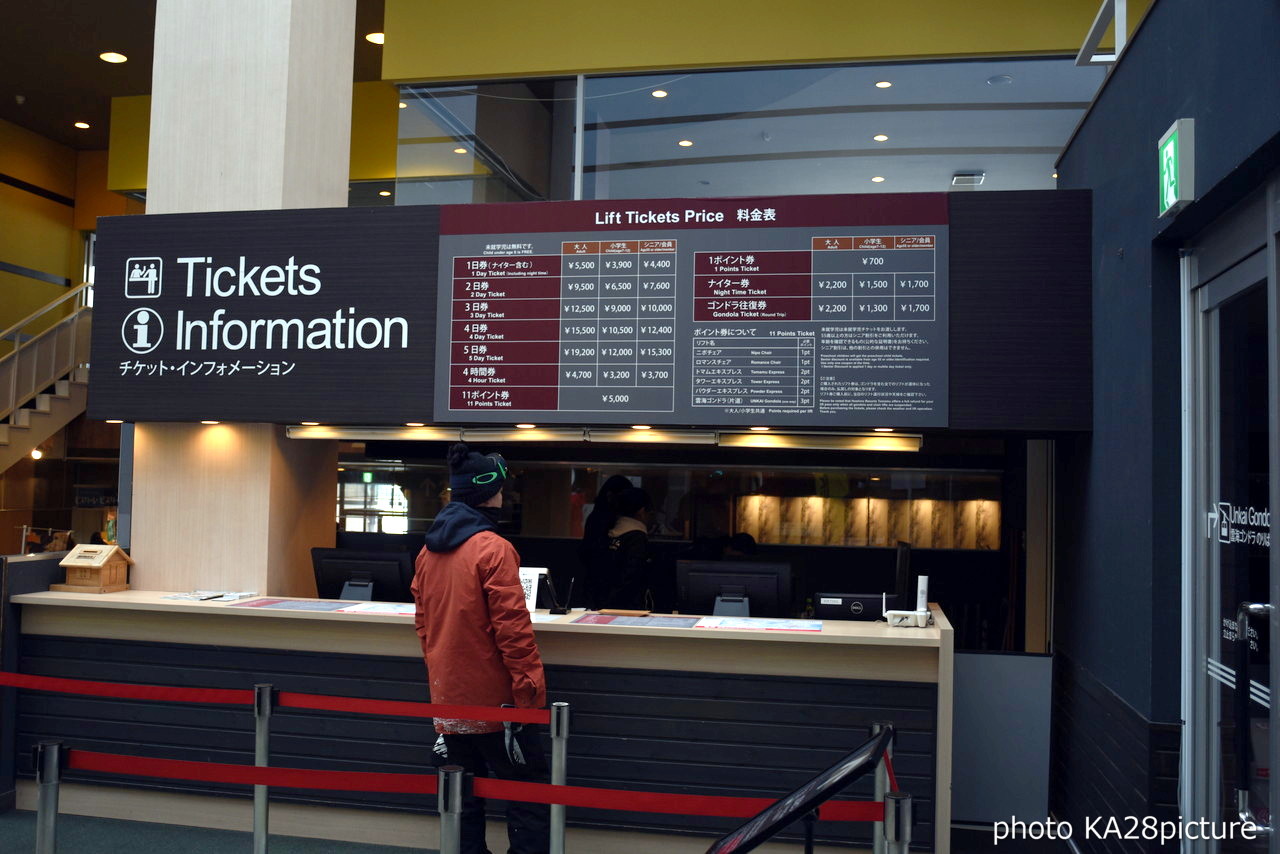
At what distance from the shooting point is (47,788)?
121 inches

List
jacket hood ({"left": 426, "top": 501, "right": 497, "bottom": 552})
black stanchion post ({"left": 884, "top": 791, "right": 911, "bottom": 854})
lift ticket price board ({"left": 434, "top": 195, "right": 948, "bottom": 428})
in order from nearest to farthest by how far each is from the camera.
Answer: black stanchion post ({"left": 884, "top": 791, "right": 911, "bottom": 854})
jacket hood ({"left": 426, "top": 501, "right": 497, "bottom": 552})
lift ticket price board ({"left": 434, "top": 195, "right": 948, "bottom": 428})

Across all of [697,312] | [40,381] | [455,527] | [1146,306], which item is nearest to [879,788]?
[455,527]

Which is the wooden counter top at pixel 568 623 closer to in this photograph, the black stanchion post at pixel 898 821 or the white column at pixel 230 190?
the white column at pixel 230 190

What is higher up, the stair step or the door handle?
the stair step

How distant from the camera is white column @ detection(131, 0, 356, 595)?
17.5 ft

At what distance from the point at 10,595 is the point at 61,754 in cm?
228

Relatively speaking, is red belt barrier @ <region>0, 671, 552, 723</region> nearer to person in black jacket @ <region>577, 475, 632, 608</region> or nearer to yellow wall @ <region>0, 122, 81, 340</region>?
person in black jacket @ <region>577, 475, 632, 608</region>

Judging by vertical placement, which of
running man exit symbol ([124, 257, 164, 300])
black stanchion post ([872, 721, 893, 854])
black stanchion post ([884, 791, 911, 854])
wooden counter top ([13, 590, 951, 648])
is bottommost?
black stanchion post ([872, 721, 893, 854])

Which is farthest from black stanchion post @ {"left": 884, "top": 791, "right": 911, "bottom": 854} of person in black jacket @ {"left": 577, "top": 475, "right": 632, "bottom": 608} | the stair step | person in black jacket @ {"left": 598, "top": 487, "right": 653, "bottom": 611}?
the stair step

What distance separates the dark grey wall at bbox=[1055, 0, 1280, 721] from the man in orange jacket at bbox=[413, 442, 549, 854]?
212 centimetres

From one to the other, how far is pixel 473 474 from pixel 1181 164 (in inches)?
101

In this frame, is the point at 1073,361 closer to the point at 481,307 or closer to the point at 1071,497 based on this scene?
the point at 1071,497

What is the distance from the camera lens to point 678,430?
4953 millimetres

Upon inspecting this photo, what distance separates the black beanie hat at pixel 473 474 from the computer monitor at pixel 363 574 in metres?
1.34
